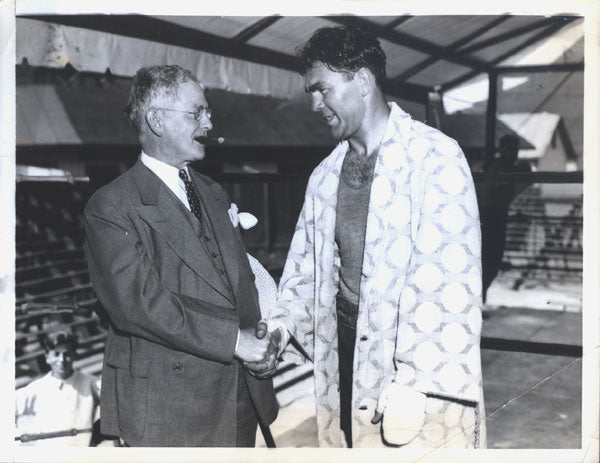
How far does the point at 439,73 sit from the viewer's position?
2621 mm

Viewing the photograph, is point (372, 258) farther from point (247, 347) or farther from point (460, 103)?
point (460, 103)

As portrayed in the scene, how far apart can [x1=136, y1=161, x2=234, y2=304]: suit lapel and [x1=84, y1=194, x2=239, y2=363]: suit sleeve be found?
0.08m

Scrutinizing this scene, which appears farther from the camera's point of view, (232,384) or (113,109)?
(113,109)

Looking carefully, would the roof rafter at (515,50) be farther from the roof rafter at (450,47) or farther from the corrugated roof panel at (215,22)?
the corrugated roof panel at (215,22)

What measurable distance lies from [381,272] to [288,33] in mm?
1133

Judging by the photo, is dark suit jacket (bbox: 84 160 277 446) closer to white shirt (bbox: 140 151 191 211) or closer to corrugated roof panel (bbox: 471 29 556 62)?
white shirt (bbox: 140 151 191 211)

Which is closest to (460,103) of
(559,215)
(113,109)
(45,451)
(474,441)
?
(474,441)

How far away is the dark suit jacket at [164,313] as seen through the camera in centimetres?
187

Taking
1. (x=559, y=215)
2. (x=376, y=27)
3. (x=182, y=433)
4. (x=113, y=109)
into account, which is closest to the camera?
(x=182, y=433)

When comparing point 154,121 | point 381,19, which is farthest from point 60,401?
point 381,19

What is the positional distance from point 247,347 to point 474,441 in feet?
2.97

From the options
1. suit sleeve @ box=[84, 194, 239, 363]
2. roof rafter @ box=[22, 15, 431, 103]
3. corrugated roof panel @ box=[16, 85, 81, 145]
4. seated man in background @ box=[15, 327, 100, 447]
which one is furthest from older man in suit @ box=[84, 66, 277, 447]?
corrugated roof panel @ box=[16, 85, 81, 145]

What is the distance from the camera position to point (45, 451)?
232 cm

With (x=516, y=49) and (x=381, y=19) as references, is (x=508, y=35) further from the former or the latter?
(x=381, y=19)
